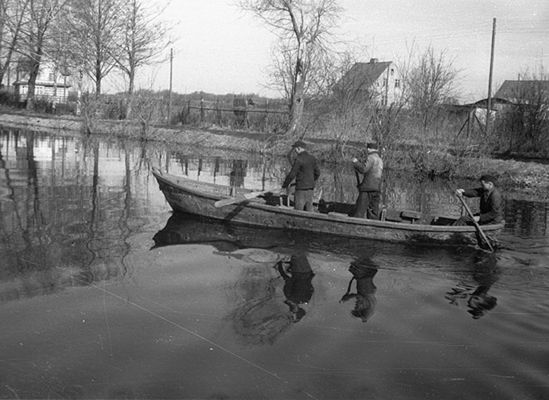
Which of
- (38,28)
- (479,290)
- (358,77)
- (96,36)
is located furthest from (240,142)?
(479,290)

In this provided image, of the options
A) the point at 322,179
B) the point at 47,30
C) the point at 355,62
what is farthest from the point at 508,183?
the point at 47,30

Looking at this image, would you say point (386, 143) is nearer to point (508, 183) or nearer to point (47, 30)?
point (508, 183)

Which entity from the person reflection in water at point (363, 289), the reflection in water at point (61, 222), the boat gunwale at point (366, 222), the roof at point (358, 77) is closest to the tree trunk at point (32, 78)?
the roof at point (358, 77)

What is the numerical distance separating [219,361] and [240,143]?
3000cm

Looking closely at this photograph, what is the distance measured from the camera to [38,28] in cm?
4800

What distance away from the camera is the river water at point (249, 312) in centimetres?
551

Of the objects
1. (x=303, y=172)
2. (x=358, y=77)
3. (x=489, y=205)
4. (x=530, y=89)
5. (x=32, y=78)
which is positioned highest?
(x=32, y=78)

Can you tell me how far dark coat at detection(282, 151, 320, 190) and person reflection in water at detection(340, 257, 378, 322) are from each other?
8.13ft

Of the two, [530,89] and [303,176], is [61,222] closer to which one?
[303,176]

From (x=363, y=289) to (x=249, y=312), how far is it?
2078 millimetres

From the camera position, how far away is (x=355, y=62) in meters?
34.8

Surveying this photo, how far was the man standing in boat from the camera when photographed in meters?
12.3

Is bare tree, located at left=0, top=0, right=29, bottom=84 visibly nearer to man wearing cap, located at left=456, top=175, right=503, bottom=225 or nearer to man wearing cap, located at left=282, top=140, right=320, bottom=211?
man wearing cap, located at left=282, top=140, right=320, bottom=211

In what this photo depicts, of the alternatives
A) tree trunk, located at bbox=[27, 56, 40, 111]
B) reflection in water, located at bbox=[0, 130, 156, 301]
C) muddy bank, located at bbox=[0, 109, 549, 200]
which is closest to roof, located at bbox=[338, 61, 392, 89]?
muddy bank, located at bbox=[0, 109, 549, 200]
